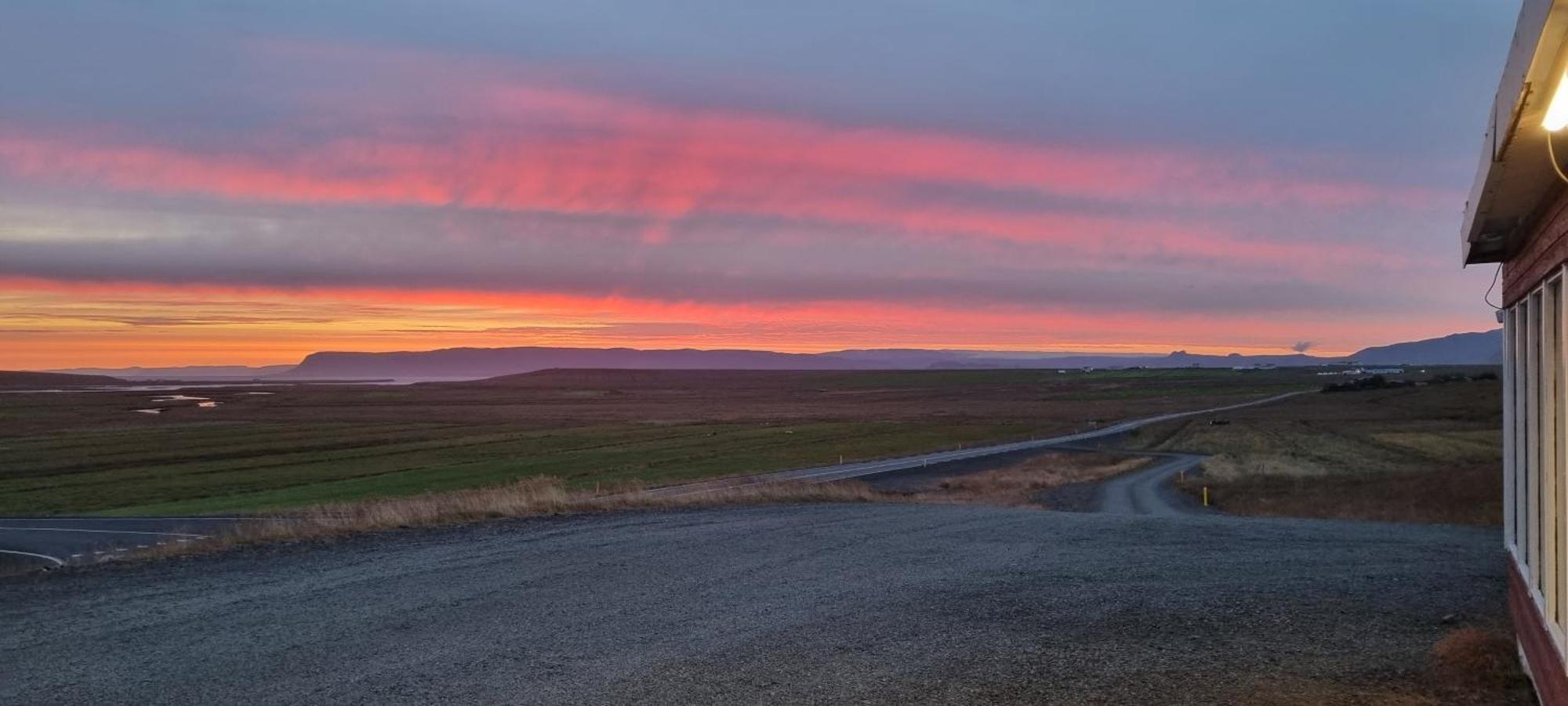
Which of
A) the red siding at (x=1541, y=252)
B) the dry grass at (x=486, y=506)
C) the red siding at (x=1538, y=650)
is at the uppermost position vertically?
the red siding at (x=1541, y=252)

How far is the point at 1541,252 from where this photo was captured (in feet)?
20.3

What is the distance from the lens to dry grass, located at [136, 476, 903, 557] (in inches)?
645

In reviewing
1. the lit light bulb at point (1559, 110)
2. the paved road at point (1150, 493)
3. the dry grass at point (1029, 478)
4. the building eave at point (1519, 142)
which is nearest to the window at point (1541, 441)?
the building eave at point (1519, 142)

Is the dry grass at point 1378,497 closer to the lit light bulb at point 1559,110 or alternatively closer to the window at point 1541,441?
the window at point 1541,441

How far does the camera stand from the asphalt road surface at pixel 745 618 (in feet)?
26.9

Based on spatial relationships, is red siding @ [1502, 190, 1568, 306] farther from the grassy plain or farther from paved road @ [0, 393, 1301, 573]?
the grassy plain

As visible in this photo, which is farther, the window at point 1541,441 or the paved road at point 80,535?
the paved road at point 80,535

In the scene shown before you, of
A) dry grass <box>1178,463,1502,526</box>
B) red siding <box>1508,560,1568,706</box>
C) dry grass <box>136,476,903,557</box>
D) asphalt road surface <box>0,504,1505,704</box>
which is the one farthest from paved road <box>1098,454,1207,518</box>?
red siding <box>1508,560,1568,706</box>

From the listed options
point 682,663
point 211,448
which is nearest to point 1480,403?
point 682,663

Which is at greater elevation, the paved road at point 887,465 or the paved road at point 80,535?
the paved road at point 887,465

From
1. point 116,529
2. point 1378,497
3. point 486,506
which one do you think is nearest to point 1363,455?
point 1378,497

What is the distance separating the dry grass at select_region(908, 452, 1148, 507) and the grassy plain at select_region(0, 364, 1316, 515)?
37.3ft

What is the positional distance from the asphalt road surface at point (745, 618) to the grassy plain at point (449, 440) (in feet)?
100

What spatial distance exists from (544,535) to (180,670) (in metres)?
8.00
